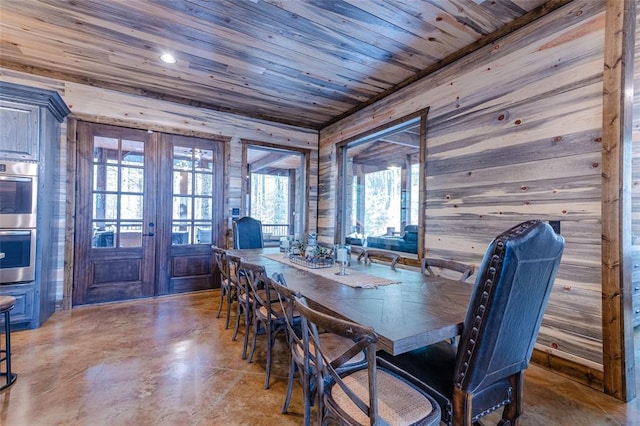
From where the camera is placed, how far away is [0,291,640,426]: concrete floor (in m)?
1.80

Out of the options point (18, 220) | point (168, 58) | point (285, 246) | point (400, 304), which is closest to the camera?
point (400, 304)

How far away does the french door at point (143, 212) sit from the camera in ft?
12.8

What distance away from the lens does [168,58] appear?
330cm

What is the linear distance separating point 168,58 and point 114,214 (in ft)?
7.12

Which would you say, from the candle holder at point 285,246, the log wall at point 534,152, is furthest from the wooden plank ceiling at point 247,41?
the candle holder at point 285,246

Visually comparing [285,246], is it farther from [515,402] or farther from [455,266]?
[515,402]

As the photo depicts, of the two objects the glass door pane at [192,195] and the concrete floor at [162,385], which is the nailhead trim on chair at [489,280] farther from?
the glass door pane at [192,195]

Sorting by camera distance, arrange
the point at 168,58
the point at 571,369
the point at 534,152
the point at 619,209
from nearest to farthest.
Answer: the point at 619,209 < the point at 571,369 < the point at 534,152 < the point at 168,58

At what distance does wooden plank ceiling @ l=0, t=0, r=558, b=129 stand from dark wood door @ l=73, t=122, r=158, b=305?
76 centimetres

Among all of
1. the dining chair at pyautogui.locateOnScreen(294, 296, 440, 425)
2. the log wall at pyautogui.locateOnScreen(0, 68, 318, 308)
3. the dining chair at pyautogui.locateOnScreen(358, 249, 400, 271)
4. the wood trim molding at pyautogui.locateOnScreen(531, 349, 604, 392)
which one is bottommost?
the wood trim molding at pyautogui.locateOnScreen(531, 349, 604, 392)

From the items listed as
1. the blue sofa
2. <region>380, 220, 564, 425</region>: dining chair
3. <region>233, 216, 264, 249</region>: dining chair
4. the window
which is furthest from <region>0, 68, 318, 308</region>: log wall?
<region>380, 220, 564, 425</region>: dining chair

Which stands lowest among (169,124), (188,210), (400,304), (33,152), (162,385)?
(162,385)

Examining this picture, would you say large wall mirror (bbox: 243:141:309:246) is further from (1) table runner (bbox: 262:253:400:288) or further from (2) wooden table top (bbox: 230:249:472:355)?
(2) wooden table top (bbox: 230:249:472:355)

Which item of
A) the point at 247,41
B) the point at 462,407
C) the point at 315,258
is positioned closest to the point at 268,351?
the point at 315,258
